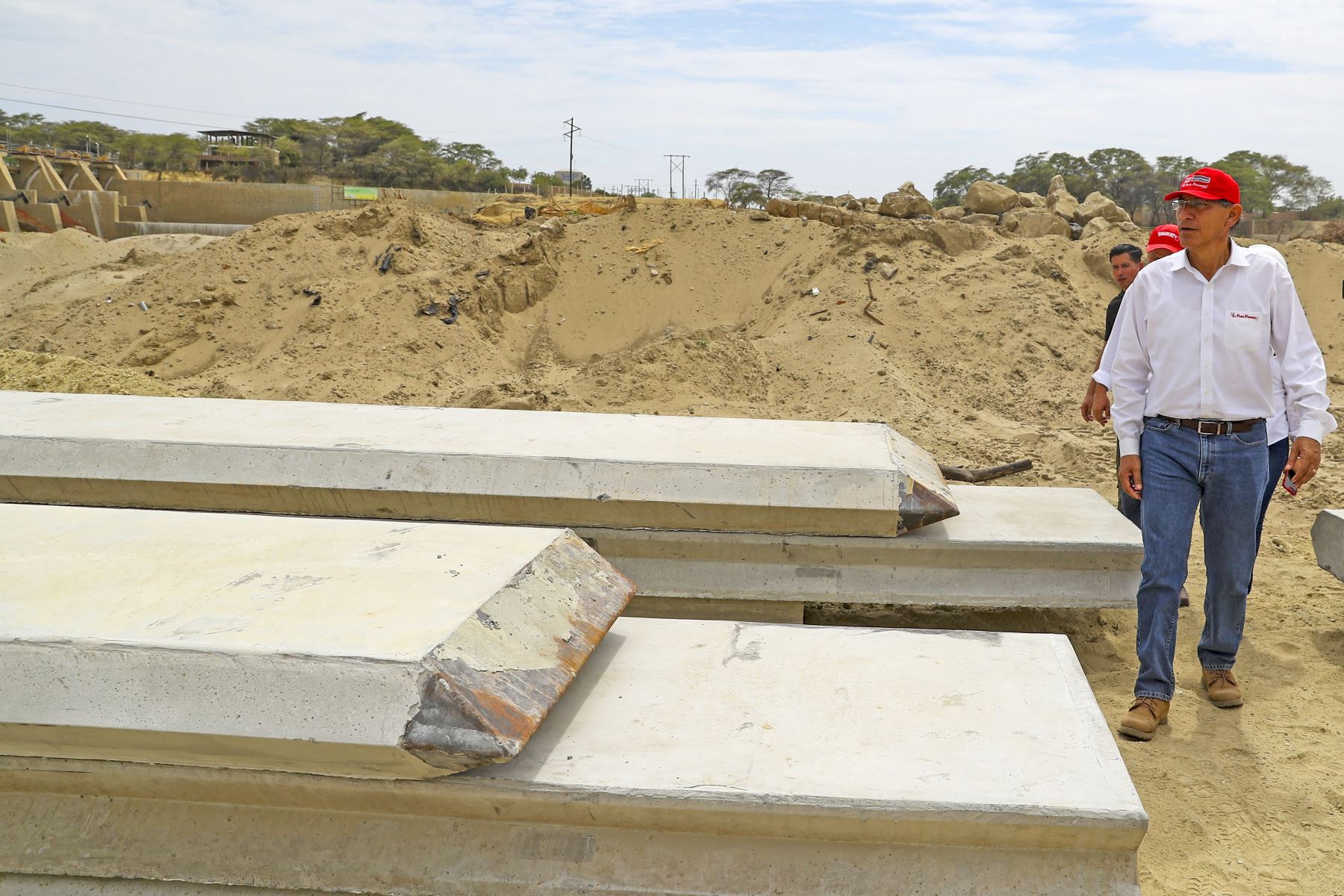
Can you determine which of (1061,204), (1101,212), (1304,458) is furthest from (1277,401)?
(1061,204)

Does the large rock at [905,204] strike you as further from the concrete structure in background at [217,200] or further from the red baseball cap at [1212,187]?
the concrete structure in background at [217,200]

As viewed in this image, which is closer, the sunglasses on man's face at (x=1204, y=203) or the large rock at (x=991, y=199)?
the sunglasses on man's face at (x=1204, y=203)

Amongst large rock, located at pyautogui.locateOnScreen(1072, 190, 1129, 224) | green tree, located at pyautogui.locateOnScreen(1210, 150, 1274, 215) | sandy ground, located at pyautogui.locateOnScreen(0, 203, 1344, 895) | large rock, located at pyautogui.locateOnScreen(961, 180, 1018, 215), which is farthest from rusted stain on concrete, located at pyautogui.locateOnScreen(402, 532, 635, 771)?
green tree, located at pyautogui.locateOnScreen(1210, 150, 1274, 215)

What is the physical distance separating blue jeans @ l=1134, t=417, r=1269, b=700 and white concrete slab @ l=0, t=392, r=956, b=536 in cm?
63

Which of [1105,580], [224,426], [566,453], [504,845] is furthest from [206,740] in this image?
[1105,580]

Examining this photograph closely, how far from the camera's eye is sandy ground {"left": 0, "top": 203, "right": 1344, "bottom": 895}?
793 cm

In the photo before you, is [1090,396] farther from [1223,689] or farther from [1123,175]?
[1123,175]

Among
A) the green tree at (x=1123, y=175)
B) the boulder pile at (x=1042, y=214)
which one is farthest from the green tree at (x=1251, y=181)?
the boulder pile at (x=1042, y=214)

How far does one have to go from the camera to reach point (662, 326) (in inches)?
452

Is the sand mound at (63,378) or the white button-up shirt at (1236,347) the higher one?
the white button-up shirt at (1236,347)

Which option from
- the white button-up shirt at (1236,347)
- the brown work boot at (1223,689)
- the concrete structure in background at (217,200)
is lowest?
the brown work boot at (1223,689)

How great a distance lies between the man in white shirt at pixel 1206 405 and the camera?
277 centimetres

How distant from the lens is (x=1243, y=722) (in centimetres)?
301

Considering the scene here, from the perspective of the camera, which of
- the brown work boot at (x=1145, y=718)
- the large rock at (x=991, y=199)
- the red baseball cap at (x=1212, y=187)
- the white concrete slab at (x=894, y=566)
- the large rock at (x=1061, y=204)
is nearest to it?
the red baseball cap at (x=1212, y=187)
